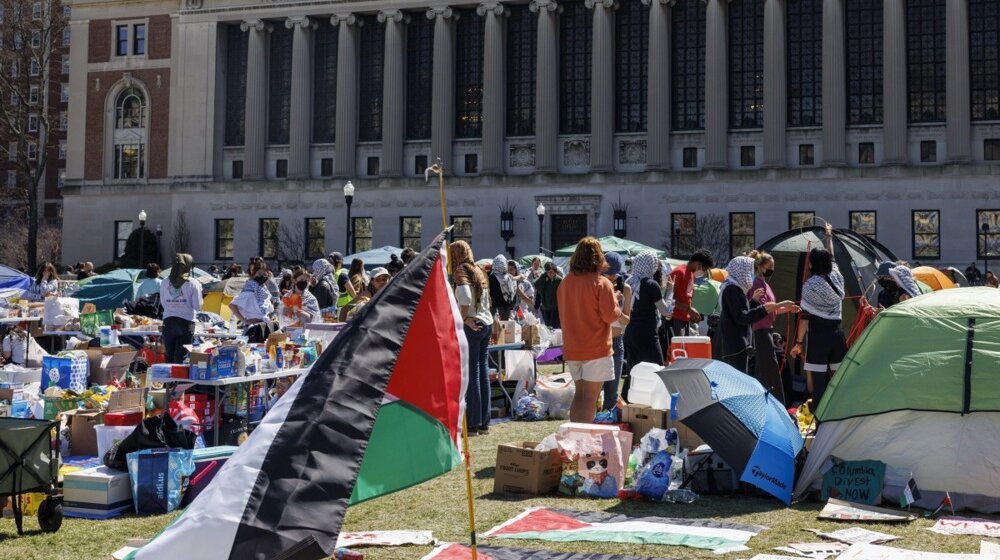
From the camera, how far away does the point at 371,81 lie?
53031 mm

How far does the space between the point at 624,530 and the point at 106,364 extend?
33.9 ft

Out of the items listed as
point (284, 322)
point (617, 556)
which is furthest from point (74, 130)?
point (617, 556)

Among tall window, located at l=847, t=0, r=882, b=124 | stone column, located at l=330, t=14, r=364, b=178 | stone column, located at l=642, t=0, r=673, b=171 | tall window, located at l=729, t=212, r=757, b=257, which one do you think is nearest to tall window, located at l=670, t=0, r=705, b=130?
stone column, located at l=642, t=0, r=673, b=171

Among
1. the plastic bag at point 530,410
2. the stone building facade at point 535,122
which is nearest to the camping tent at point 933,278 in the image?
the plastic bag at point 530,410

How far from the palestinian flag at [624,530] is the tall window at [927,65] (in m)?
42.5

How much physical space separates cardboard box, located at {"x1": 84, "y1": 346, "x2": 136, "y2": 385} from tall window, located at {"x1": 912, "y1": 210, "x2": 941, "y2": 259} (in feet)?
127

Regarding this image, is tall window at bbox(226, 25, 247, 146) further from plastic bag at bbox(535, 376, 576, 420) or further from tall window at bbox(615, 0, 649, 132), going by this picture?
plastic bag at bbox(535, 376, 576, 420)

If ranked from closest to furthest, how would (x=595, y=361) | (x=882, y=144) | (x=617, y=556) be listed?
1. (x=617, y=556)
2. (x=595, y=361)
3. (x=882, y=144)

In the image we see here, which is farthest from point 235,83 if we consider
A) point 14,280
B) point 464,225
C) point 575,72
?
point 14,280

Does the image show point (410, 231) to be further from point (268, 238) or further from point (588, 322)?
point (588, 322)

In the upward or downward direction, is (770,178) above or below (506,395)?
above

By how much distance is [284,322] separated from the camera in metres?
16.4

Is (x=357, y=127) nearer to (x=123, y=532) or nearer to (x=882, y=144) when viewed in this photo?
(x=882, y=144)

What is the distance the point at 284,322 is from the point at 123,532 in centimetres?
818
